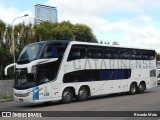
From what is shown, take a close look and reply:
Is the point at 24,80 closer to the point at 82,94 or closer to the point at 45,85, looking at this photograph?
the point at 45,85

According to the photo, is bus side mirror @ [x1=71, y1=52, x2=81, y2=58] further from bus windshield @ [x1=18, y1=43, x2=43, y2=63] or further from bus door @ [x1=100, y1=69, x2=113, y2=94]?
bus door @ [x1=100, y1=69, x2=113, y2=94]

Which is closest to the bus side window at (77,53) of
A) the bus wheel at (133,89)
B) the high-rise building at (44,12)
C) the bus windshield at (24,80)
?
the bus windshield at (24,80)

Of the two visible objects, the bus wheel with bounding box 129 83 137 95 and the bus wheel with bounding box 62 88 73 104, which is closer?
the bus wheel with bounding box 62 88 73 104

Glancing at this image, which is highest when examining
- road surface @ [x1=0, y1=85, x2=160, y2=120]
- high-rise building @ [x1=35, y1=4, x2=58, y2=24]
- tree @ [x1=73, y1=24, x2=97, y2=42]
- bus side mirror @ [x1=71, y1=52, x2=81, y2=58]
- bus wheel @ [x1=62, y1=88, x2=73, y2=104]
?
high-rise building @ [x1=35, y1=4, x2=58, y2=24]

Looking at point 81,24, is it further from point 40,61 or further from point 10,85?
point 40,61

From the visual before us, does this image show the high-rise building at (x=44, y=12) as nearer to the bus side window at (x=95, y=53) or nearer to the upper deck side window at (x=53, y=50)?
the bus side window at (x=95, y=53)

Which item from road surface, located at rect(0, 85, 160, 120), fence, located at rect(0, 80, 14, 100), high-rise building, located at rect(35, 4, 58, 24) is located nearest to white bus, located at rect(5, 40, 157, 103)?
road surface, located at rect(0, 85, 160, 120)

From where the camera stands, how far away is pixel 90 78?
2219 centimetres

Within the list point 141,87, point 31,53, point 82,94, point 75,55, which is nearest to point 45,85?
point 31,53

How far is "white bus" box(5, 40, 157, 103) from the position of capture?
762 inches

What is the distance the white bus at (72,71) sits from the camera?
19344 millimetres

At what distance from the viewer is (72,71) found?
68.7 ft

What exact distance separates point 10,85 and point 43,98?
9.44 metres

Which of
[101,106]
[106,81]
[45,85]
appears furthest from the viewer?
[106,81]
